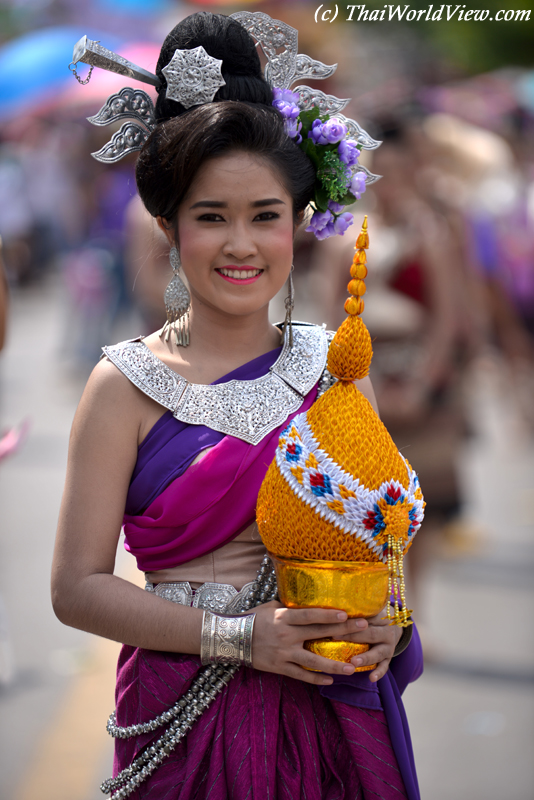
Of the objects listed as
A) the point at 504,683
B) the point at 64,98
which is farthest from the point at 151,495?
the point at 64,98

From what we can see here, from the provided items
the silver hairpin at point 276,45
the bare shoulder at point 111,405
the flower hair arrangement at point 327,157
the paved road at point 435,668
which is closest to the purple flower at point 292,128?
the flower hair arrangement at point 327,157

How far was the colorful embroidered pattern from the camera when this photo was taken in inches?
64.6

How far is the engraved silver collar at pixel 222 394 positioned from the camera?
1.84m

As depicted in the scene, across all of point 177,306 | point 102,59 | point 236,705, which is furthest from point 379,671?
point 102,59

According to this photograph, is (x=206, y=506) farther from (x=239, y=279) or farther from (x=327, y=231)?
(x=327, y=231)

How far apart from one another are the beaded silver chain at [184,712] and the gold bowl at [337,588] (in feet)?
0.56

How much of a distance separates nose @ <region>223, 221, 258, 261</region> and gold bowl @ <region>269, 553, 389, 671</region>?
576 millimetres

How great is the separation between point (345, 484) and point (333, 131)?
2.44ft

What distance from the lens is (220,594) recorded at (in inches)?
73.3

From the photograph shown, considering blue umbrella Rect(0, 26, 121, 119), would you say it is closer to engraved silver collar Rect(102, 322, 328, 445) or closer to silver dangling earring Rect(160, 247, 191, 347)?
silver dangling earring Rect(160, 247, 191, 347)

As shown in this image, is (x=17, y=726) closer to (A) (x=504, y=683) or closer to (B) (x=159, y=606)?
(A) (x=504, y=683)

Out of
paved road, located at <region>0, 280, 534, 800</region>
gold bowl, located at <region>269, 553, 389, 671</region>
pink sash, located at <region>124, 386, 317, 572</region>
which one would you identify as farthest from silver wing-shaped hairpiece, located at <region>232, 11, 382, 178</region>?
paved road, located at <region>0, 280, 534, 800</region>

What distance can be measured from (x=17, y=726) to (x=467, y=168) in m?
6.24

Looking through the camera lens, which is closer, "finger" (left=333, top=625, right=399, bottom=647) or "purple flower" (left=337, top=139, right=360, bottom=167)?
"finger" (left=333, top=625, right=399, bottom=647)
